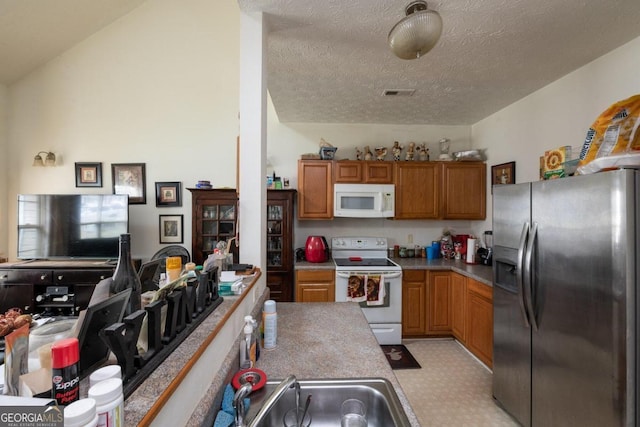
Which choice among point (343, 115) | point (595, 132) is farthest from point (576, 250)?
point (343, 115)

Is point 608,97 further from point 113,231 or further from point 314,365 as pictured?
point 113,231

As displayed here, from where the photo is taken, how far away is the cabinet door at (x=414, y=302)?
3.07 metres

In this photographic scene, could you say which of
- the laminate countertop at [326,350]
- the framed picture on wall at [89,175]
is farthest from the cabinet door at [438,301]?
the framed picture on wall at [89,175]

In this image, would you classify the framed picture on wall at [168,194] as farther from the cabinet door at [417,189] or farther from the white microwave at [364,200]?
the cabinet door at [417,189]

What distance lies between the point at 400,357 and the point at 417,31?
9.06 ft

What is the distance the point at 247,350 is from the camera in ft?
3.57

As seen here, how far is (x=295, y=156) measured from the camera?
11.7ft

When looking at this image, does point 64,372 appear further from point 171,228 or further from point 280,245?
point 171,228

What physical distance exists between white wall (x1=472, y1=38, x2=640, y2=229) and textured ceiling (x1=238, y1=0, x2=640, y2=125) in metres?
0.10

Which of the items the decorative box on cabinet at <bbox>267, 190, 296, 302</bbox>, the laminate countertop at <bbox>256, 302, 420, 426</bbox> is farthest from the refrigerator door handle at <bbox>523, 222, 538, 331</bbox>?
the decorative box on cabinet at <bbox>267, 190, 296, 302</bbox>

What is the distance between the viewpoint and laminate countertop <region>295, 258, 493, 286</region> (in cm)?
276

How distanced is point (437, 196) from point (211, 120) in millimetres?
2987

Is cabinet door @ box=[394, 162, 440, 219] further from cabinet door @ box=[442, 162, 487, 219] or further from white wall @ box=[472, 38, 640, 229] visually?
white wall @ box=[472, 38, 640, 229]

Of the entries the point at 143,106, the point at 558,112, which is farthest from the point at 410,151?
the point at 143,106
